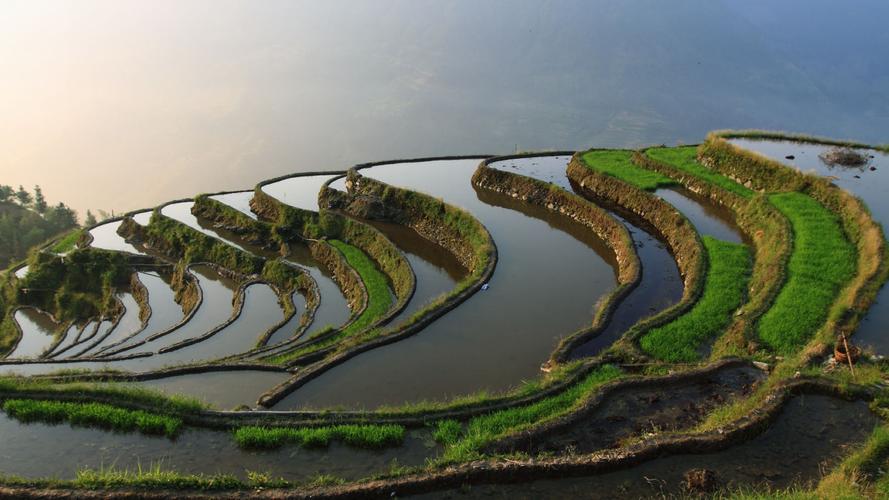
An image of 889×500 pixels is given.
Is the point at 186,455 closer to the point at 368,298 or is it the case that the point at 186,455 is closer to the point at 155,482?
the point at 155,482

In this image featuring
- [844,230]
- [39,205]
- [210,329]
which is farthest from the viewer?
[39,205]

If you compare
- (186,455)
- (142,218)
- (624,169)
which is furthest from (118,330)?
(624,169)

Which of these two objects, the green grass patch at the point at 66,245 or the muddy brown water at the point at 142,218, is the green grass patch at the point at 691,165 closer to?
the muddy brown water at the point at 142,218

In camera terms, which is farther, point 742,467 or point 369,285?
point 369,285

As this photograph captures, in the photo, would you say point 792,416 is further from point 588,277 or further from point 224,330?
point 224,330

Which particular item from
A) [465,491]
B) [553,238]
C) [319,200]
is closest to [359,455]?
[465,491]

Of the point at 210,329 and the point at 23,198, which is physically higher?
the point at 23,198

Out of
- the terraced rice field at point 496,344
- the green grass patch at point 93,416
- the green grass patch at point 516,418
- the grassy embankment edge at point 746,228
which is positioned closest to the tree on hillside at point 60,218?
the terraced rice field at point 496,344
